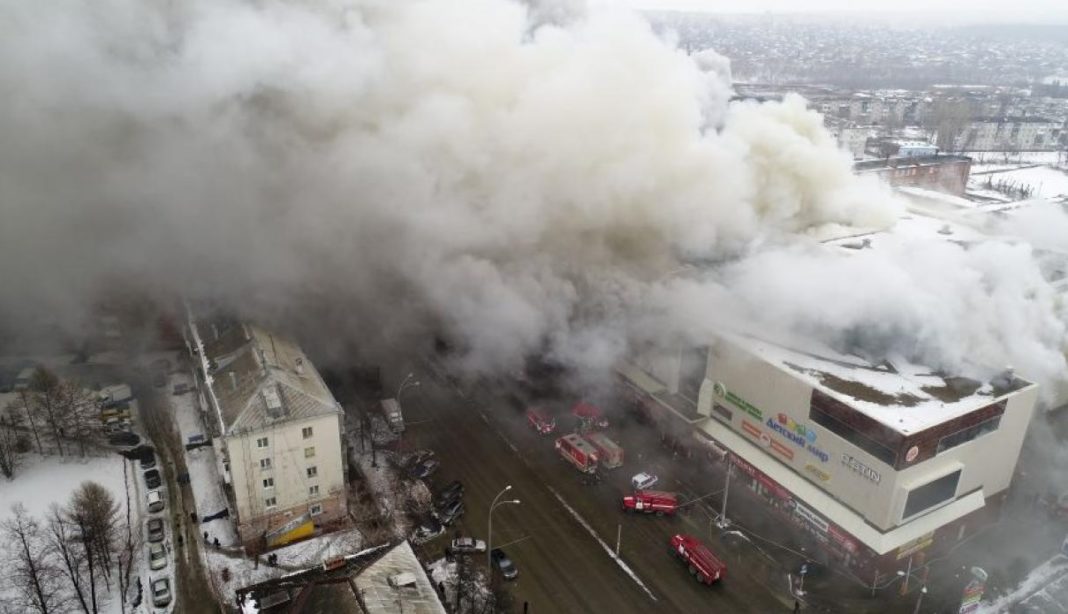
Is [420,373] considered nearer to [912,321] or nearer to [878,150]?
[912,321]

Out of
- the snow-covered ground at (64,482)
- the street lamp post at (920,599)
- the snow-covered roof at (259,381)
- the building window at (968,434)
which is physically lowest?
the street lamp post at (920,599)

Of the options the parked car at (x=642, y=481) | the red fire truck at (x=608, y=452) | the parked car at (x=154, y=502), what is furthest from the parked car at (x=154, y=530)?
the parked car at (x=642, y=481)

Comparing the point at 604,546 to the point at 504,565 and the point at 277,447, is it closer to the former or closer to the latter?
the point at 504,565

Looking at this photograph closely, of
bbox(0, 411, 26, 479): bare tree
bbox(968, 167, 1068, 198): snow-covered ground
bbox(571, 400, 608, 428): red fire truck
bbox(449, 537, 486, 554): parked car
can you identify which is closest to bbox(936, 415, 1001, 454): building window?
bbox(571, 400, 608, 428): red fire truck

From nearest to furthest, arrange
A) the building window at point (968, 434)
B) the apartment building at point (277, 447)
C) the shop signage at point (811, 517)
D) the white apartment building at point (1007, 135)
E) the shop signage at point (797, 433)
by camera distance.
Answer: the apartment building at point (277, 447), the building window at point (968, 434), the shop signage at point (811, 517), the shop signage at point (797, 433), the white apartment building at point (1007, 135)

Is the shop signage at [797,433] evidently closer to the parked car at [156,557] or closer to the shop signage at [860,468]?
the shop signage at [860,468]

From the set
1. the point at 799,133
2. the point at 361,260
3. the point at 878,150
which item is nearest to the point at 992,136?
the point at 878,150

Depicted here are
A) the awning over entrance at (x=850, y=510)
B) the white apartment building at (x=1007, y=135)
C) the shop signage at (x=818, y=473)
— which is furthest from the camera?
the white apartment building at (x=1007, y=135)
